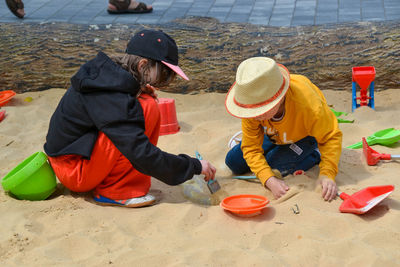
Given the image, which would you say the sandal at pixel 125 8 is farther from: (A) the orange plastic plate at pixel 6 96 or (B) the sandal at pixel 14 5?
(A) the orange plastic plate at pixel 6 96

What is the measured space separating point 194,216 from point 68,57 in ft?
8.35

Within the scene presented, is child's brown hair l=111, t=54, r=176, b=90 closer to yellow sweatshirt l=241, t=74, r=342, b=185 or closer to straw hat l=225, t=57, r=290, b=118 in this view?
straw hat l=225, t=57, r=290, b=118

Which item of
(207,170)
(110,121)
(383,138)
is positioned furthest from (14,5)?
(383,138)

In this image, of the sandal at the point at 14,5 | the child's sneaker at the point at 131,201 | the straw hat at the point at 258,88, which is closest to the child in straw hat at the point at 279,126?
the straw hat at the point at 258,88

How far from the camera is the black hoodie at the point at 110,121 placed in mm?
2170

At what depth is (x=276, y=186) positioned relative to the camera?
2484mm

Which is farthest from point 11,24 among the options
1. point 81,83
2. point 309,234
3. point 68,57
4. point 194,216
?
point 309,234

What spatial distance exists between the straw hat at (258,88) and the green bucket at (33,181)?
1.04 m

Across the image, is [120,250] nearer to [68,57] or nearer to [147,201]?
[147,201]

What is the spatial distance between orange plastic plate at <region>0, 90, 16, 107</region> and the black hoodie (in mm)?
1956

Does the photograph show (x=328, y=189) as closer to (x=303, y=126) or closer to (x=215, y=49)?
(x=303, y=126)

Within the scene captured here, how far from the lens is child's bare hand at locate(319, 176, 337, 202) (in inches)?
91.8

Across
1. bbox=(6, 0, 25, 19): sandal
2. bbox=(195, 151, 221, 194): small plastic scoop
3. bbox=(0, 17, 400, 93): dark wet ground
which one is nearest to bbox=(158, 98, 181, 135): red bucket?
bbox=(0, 17, 400, 93): dark wet ground

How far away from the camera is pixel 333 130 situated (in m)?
2.46
